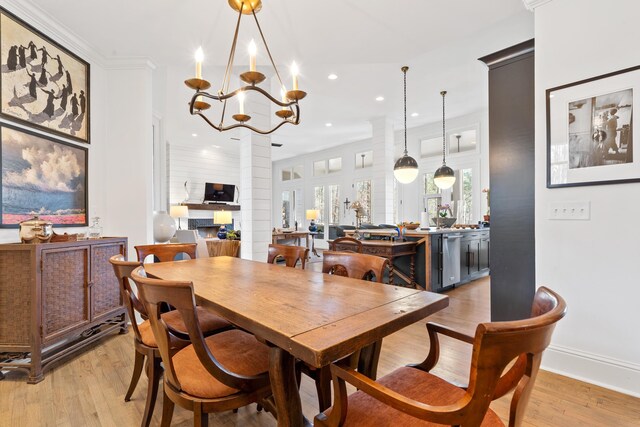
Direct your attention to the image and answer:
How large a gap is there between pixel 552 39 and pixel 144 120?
12.7ft

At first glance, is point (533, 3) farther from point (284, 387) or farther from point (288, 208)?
point (288, 208)

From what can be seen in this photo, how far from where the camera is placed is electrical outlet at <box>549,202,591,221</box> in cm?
214

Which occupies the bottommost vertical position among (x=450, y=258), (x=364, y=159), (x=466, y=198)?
(x=450, y=258)

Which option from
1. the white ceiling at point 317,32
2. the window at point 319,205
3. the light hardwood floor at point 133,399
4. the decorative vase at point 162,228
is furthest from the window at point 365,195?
the light hardwood floor at point 133,399

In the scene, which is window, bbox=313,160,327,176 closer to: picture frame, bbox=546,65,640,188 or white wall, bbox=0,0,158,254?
white wall, bbox=0,0,158,254

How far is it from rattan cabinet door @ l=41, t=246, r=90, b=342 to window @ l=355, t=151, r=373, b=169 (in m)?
7.83

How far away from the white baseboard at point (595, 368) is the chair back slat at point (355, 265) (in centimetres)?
151

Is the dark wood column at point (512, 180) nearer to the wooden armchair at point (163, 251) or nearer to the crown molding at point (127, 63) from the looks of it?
the wooden armchair at point (163, 251)

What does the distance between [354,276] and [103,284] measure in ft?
7.51

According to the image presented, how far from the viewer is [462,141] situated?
7188mm

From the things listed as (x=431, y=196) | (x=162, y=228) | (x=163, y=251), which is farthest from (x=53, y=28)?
(x=431, y=196)

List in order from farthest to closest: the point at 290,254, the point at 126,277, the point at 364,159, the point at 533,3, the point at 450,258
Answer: the point at 364,159 → the point at 450,258 → the point at 290,254 → the point at 533,3 → the point at 126,277

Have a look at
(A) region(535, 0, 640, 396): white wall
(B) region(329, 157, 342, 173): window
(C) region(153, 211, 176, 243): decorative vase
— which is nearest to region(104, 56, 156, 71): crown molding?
(C) region(153, 211, 176, 243): decorative vase

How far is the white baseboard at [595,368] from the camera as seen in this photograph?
195 centimetres
